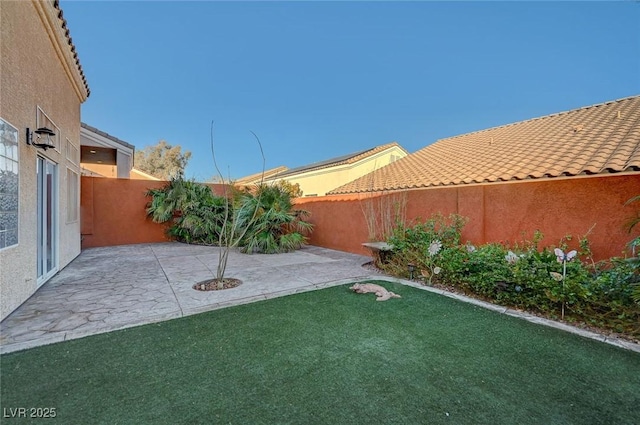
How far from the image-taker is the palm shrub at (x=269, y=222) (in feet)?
33.0

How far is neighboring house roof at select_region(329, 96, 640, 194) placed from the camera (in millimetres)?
5477

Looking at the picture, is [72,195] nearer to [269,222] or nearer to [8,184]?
[8,184]

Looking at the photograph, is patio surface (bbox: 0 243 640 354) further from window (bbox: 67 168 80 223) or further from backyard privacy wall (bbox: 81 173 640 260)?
backyard privacy wall (bbox: 81 173 640 260)

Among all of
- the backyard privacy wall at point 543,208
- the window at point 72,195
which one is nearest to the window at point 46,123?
the window at point 72,195

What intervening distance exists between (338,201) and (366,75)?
9509mm

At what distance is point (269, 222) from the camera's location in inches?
408

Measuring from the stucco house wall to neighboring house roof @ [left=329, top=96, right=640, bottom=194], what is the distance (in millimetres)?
7660

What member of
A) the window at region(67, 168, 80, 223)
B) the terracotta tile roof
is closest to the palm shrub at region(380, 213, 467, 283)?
the terracotta tile roof

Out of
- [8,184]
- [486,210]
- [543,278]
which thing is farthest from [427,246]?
[8,184]

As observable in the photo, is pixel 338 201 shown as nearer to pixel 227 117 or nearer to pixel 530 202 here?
pixel 530 202

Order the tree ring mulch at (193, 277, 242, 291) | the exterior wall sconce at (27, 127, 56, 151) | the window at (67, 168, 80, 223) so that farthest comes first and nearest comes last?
the window at (67, 168, 80, 223) → the tree ring mulch at (193, 277, 242, 291) → the exterior wall sconce at (27, 127, 56, 151)

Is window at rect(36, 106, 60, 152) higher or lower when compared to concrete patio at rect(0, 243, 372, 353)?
higher

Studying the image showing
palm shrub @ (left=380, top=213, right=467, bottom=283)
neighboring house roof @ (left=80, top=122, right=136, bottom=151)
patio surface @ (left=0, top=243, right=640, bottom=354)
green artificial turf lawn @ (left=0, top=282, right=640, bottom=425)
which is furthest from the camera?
neighboring house roof @ (left=80, top=122, right=136, bottom=151)

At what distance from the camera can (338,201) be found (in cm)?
1105
